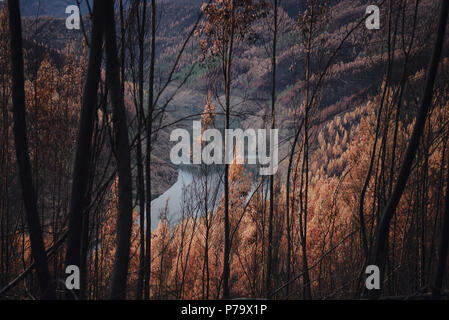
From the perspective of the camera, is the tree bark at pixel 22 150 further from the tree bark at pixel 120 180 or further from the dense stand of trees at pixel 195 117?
the tree bark at pixel 120 180

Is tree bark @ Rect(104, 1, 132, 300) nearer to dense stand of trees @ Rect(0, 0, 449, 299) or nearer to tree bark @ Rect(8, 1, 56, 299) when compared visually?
dense stand of trees @ Rect(0, 0, 449, 299)

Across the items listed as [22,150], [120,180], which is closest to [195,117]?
[120,180]

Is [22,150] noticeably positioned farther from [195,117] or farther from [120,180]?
[195,117]

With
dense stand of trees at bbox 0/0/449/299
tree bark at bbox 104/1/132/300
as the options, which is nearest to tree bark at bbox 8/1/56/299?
dense stand of trees at bbox 0/0/449/299

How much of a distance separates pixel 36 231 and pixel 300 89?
241 centimetres

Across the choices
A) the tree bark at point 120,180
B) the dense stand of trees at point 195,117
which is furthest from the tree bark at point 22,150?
the tree bark at point 120,180

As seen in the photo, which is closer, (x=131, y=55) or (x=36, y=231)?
(x=36, y=231)

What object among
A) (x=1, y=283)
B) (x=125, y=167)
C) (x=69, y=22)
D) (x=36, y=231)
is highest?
(x=69, y=22)

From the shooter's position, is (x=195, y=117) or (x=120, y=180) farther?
(x=195, y=117)

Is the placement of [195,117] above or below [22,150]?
above
